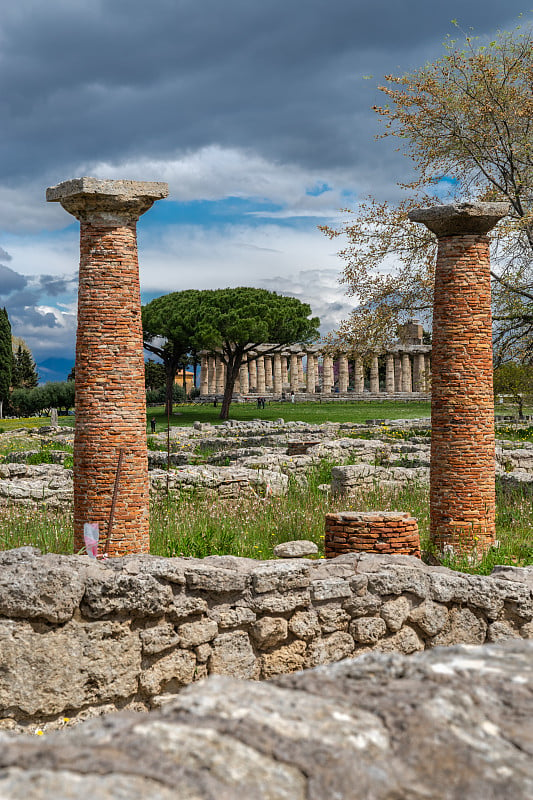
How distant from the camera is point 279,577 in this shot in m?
6.18

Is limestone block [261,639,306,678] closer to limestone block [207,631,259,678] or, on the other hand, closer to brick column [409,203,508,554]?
limestone block [207,631,259,678]

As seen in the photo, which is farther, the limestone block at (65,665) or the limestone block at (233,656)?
the limestone block at (233,656)

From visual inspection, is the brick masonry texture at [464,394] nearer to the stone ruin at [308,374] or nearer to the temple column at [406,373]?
the stone ruin at [308,374]

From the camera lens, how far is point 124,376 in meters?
9.10

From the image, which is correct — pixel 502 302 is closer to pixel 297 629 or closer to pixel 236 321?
pixel 297 629

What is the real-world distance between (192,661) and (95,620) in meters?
0.90

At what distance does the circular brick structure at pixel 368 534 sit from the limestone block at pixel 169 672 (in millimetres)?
2583

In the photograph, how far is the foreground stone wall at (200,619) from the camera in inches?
212

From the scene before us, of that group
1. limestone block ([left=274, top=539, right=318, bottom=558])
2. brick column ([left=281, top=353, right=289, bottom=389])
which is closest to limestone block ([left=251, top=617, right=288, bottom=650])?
limestone block ([left=274, top=539, right=318, bottom=558])

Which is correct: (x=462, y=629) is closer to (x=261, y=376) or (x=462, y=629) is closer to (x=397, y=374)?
(x=261, y=376)

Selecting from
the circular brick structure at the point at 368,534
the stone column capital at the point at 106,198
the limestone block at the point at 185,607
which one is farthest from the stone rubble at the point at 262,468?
the limestone block at the point at 185,607

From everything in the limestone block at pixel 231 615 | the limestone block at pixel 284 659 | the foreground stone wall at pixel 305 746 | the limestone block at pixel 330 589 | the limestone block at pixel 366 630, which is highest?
the foreground stone wall at pixel 305 746

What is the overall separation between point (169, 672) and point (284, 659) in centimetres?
100

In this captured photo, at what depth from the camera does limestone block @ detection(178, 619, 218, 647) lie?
232 inches
